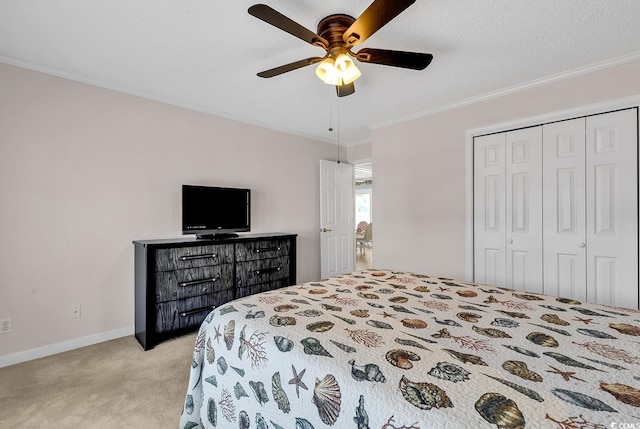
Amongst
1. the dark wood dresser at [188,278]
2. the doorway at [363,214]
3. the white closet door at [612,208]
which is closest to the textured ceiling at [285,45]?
the white closet door at [612,208]

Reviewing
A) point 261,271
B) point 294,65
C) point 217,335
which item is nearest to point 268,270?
point 261,271

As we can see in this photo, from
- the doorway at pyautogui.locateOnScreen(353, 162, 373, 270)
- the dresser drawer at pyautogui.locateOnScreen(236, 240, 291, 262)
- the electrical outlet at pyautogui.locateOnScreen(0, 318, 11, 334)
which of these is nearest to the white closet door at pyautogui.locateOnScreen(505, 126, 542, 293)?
the dresser drawer at pyautogui.locateOnScreen(236, 240, 291, 262)

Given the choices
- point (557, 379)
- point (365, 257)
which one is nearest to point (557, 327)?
point (557, 379)

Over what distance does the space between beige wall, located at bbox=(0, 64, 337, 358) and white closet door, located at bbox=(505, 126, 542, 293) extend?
3180 mm

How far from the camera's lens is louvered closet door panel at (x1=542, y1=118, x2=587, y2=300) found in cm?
252

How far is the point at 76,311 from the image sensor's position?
2600 mm

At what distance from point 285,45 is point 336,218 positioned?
3.04 meters

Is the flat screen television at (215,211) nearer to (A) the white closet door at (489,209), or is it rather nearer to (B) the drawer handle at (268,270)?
(B) the drawer handle at (268,270)

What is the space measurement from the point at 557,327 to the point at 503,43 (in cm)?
194

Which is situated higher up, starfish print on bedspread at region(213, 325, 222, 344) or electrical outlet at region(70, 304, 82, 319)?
starfish print on bedspread at region(213, 325, 222, 344)

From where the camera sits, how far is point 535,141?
276cm

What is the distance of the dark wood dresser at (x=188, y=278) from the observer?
2594 millimetres

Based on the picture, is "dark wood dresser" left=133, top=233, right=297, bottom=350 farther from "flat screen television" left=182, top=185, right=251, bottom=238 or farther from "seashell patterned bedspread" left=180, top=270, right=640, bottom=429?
"seashell patterned bedspread" left=180, top=270, right=640, bottom=429

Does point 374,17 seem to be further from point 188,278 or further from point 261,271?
point 261,271
